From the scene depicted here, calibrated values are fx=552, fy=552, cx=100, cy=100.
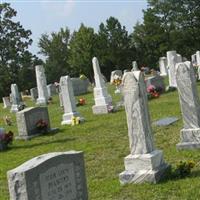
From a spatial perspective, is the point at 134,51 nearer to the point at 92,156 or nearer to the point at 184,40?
the point at 184,40

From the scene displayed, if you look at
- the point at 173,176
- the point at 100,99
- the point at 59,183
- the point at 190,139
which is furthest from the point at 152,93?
the point at 59,183

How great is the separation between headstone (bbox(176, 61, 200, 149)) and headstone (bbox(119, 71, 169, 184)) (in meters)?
1.89

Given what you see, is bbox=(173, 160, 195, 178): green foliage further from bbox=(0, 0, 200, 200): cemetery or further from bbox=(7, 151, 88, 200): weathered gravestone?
bbox=(7, 151, 88, 200): weathered gravestone

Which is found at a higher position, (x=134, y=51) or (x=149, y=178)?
(x=134, y=51)

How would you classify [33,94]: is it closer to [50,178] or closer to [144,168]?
[144,168]

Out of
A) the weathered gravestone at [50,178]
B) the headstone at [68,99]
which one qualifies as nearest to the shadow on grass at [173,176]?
the weathered gravestone at [50,178]

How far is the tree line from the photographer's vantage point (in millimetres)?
59250

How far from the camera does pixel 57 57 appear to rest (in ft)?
249

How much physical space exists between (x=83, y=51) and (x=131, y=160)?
54908 millimetres

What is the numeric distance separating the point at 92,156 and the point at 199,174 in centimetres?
333

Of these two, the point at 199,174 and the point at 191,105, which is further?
the point at 191,105

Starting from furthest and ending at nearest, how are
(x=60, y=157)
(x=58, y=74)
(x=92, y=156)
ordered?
(x=58, y=74), (x=92, y=156), (x=60, y=157)

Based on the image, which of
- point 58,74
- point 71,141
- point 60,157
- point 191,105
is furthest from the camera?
point 58,74

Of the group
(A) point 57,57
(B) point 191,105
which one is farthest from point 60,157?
(A) point 57,57
